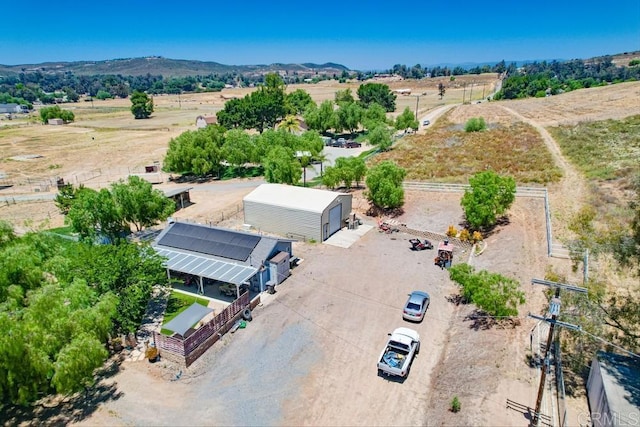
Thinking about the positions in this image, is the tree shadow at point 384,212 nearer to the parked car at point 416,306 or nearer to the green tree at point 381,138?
the parked car at point 416,306

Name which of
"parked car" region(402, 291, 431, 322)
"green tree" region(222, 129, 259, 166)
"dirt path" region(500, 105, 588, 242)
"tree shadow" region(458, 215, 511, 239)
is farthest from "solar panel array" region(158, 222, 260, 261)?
"green tree" region(222, 129, 259, 166)

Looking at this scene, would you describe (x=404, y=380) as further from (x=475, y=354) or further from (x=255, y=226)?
(x=255, y=226)

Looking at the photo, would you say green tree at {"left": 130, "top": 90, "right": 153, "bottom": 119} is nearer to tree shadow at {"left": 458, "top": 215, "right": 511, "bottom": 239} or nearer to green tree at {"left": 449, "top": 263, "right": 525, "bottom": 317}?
tree shadow at {"left": 458, "top": 215, "right": 511, "bottom": 239}

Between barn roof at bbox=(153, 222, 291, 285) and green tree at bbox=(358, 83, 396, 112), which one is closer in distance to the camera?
barn roof at bbox=(153, 222, 291, 285)

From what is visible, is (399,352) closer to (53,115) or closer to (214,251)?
(214,251)

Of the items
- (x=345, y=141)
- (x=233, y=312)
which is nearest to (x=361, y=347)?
(x=233, y=312)

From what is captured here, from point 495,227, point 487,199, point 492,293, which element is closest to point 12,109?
point 487,199

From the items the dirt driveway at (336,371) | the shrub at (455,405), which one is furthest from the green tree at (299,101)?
the shrub at (455,405)
